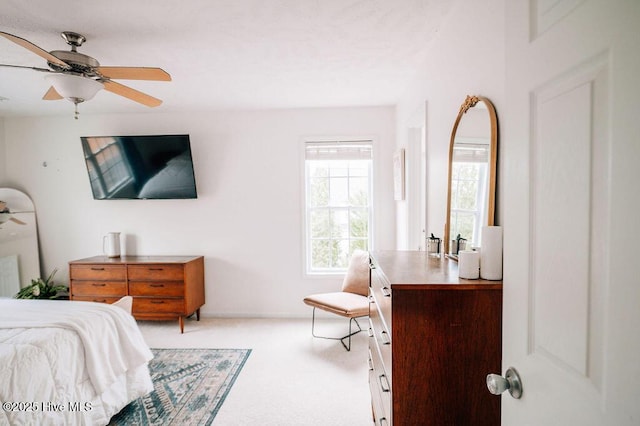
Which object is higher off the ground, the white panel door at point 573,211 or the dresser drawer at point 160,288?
the white panel door at point 573,211

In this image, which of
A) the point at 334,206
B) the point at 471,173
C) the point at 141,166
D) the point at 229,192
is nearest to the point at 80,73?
the point at 141,166

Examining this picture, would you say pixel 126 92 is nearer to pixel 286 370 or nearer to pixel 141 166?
pixel 141 166

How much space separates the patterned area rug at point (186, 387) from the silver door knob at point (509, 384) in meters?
1.93

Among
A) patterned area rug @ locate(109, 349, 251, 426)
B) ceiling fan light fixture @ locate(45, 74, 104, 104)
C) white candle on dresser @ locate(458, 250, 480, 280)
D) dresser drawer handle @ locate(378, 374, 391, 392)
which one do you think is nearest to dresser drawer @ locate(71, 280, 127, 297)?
patterned area rug @ locate(109, 349, 251, 426)

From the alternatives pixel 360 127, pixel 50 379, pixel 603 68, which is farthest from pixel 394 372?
pixel 360 127

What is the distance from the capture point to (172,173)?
150 inches

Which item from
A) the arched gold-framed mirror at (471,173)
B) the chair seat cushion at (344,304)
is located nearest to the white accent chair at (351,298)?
the chair seat cushion at (344,304)

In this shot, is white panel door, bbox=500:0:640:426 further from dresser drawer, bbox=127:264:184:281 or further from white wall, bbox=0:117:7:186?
white wall, bbox=0:117:7:186

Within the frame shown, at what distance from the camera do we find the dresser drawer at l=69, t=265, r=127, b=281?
3.53 metres

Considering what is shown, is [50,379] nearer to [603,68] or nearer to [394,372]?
[394,372]

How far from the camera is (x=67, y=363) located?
174cm

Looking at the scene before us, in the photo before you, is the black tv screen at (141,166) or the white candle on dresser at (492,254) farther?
the black tv screen at (141,166)

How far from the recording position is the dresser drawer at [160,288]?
11.4ft

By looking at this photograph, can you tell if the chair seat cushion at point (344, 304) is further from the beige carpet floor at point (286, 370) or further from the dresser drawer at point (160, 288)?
the dresser drawer at point (160, 288)
